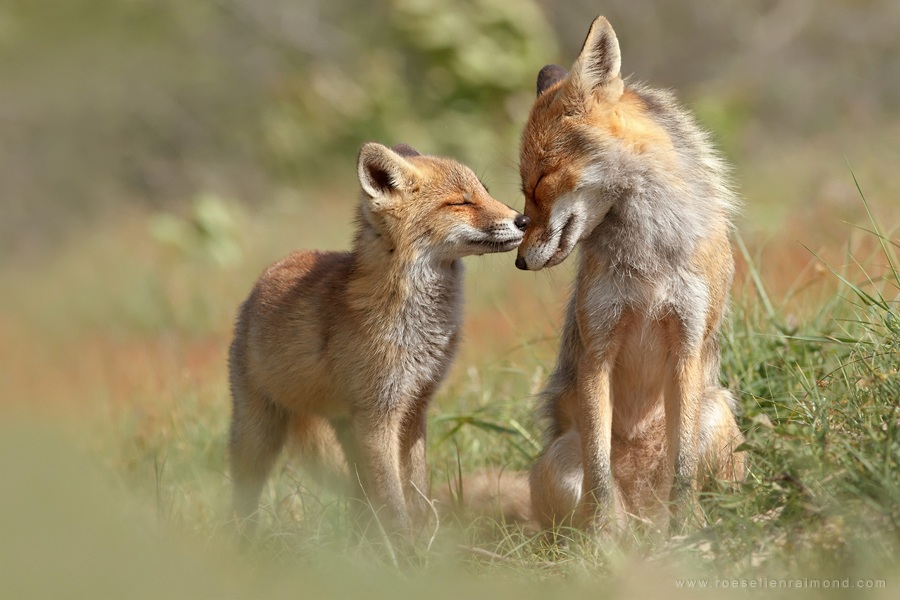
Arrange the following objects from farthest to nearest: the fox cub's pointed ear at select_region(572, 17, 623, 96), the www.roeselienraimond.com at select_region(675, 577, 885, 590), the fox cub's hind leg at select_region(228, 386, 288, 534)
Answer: the fox cub's hind leg at select_region(228, 386, 288, 534) → the fox cub's pointed ear at select_region(572, 17, 623, 96) → the www.roeselienraimond.com at select_region(675, 577, 885, 590)

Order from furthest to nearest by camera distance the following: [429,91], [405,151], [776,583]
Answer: [429,91], [405,151], [776,583]

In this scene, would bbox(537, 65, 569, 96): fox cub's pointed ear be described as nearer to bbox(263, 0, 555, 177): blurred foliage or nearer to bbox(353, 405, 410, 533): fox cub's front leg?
bbox(353, 405, 410, 533): fox cub's front leg

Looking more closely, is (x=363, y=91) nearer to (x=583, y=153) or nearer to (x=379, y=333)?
(x=379, y=333)

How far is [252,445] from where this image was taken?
20.2ft

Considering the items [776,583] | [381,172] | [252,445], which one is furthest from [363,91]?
[776,583]

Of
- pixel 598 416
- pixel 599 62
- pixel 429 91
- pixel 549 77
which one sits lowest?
pixel 598 416

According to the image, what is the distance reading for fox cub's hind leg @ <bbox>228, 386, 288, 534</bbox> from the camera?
6.16m

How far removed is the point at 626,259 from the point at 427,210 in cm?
134

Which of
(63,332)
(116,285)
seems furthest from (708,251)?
(116,285)

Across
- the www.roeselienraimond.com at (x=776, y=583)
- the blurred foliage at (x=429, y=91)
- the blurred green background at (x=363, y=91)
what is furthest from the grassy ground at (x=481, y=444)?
the blurred foliage at (x=429, y=91)

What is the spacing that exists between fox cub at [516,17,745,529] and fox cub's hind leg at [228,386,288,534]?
Result: 6.60ft

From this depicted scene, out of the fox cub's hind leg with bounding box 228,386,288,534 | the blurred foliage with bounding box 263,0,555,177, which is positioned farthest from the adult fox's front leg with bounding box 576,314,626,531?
the blurred foliage with bounding box 263,0,555,177

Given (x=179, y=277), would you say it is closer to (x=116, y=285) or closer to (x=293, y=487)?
(x=116, y=285)

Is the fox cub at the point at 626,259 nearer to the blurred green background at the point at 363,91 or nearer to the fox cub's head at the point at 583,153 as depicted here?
the fox cub's head at the point at 583,153
